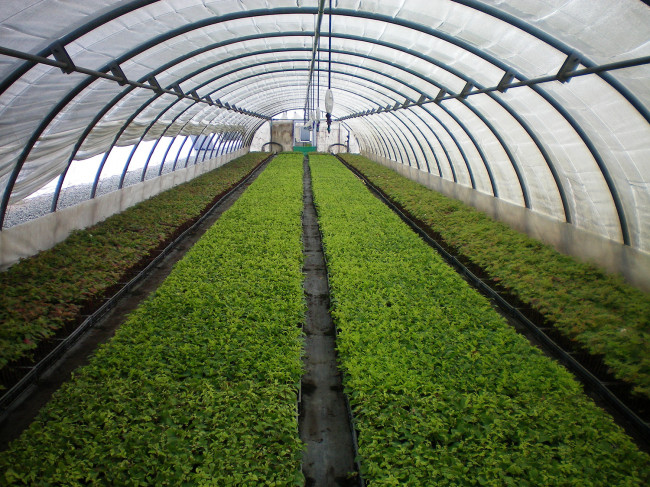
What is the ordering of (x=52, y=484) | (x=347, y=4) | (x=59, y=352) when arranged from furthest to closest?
1. (x=347, y=4)
2. (x=59, y=352)
3. (x=52, y=484)

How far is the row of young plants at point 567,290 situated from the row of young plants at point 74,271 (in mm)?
8500

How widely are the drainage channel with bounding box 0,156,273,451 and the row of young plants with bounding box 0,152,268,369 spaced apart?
1.00 ft

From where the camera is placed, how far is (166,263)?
12.1 metres

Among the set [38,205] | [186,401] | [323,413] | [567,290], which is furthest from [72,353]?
[38,205]

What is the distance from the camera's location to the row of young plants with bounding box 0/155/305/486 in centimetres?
432

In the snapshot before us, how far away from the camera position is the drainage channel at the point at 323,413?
5.24 meters

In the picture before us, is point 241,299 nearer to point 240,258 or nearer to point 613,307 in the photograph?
point 240,258

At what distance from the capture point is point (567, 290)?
880cm

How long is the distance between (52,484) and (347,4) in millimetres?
9727

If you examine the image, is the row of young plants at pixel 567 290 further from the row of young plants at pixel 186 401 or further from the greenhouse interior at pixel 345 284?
the row of young plants at pixel 186 401

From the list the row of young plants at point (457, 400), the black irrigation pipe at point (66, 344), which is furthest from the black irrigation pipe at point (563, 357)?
the black irrigation pipe at point (66, 344)

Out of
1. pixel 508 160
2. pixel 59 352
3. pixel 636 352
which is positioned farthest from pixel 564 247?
pixel 59 352

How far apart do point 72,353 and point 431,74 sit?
1173cm

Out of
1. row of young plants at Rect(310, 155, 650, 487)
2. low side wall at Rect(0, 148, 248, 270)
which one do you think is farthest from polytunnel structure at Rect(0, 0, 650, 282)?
row of young plants at Rect(310, 155, 650, 487)
